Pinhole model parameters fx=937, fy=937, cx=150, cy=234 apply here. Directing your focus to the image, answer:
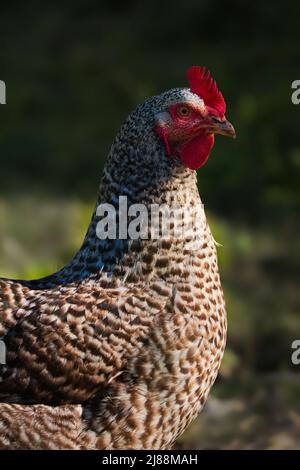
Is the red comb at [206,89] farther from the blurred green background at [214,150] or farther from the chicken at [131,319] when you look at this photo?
the blurred green background at [214,150]

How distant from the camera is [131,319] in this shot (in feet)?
11.7

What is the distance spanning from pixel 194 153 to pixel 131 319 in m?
0.69

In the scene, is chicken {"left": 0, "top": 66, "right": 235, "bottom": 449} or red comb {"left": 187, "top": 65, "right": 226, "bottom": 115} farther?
red comb {"left": 187, "top": 65, "right": 226, "bottom": 115}

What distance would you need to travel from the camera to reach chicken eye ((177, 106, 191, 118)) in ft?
11.9

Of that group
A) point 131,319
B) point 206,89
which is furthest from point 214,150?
point 131,319

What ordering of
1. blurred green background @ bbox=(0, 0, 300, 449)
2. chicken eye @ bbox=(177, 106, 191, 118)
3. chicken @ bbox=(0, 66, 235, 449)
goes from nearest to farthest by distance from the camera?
chicken @ bbox=(0, 66, 235, 449) → chicken eye @ bbox=(177, 106, 191, 118) → blurred green background @ bbox=(0, 0, 300, 449)

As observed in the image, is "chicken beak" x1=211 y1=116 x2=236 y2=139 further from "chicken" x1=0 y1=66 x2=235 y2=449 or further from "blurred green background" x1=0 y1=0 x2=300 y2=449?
"blurred green background" x1=0 y1=0 x2=300 y2=449

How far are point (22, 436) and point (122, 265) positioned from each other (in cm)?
76

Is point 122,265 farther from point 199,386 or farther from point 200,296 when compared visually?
point 199,386

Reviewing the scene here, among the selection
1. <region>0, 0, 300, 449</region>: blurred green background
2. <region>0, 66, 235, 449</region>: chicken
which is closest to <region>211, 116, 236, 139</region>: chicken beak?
<region>0, 66, 235, 449</region>: chicken

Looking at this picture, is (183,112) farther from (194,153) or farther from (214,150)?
(214,150)
